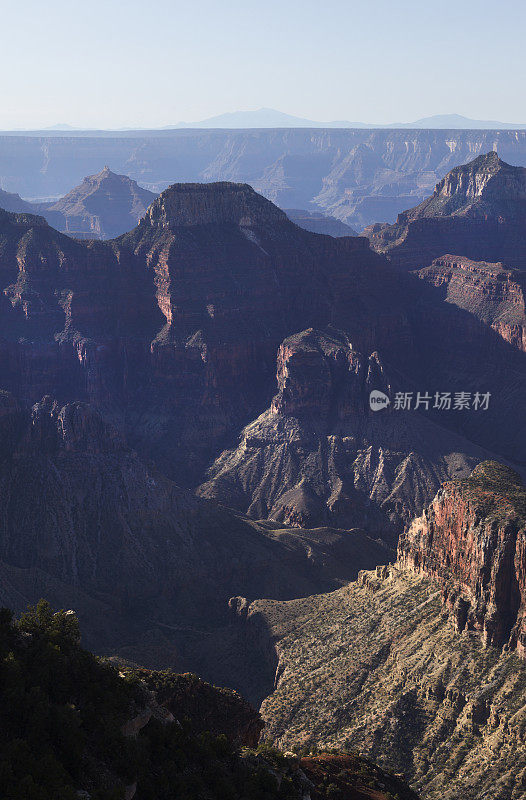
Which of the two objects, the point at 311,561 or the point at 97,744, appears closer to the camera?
the point at 97,744

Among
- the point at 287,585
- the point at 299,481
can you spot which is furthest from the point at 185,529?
the point at 299,481

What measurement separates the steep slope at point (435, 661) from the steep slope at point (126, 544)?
2486 cm

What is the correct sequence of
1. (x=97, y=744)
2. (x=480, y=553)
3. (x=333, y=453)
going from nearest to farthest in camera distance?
(x=97, y=744), (x=480, y=553), (x=333, y=453)

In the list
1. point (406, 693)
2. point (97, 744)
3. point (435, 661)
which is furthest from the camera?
point (435, 661)

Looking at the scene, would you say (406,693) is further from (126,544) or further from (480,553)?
(126,544)

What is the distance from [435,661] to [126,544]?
6031 centimetres

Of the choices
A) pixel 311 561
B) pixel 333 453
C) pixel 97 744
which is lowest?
pixel 311 561

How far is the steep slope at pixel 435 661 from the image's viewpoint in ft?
252

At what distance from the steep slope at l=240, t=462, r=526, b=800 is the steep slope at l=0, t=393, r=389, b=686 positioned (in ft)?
81.6

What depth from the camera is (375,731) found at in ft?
268

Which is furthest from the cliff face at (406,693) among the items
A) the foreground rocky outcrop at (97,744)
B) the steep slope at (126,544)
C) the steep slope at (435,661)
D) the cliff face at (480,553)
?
the steep slope at (126,544)

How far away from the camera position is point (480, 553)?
8850cm

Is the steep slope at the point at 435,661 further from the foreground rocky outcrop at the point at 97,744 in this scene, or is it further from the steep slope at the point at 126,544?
the steep slope at the point at 126,544

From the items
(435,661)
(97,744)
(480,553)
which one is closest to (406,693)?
(435,661)
